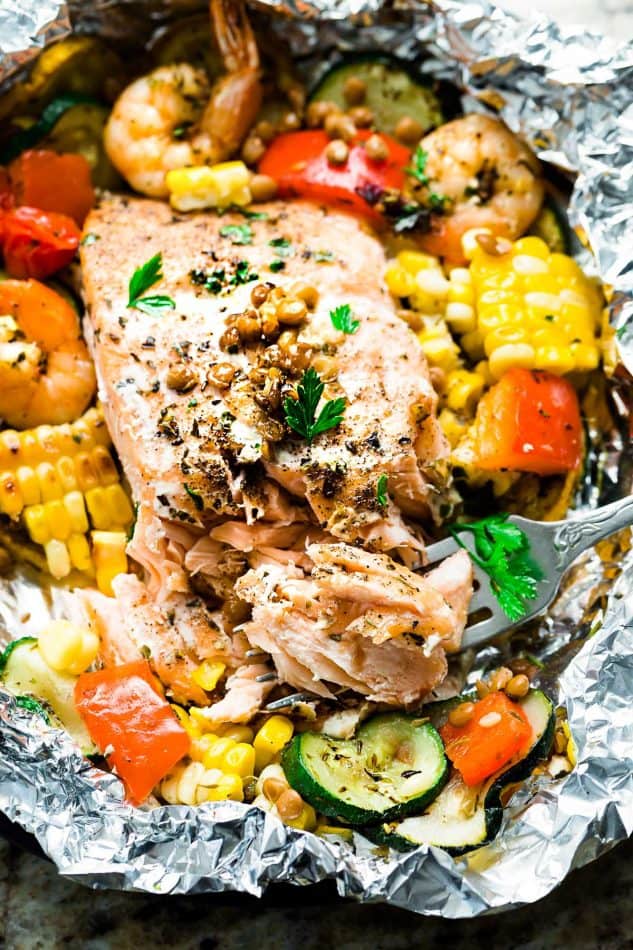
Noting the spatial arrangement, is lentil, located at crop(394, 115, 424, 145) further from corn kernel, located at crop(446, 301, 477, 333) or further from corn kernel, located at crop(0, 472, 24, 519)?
corn kernel, located at crop(0, 472, 24, 519)

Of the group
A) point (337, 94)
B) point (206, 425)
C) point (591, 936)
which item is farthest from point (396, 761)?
point (337, 94)

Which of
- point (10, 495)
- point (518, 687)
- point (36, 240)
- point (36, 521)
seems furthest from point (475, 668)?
point (36, 240)

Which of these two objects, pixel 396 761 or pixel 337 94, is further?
pixel 337 94

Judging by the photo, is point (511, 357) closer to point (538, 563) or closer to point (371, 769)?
point (538, 563)

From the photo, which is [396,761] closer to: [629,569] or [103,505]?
[629,569]

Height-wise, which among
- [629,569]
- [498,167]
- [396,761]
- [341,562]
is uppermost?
[498,167]

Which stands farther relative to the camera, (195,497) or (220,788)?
(195,497)
